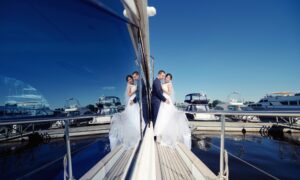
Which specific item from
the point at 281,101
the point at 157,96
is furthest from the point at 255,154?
the point at 281,101

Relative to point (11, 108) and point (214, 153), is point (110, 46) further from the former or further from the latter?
point (214, 153)

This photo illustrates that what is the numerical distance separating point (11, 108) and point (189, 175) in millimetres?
2160

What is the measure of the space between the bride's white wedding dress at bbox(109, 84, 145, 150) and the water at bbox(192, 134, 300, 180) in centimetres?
392

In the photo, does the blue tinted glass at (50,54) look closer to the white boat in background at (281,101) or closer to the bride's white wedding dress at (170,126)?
the bride's white wedding dress at (170,126)

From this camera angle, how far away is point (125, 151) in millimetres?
1211

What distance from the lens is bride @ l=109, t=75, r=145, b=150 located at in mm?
1217

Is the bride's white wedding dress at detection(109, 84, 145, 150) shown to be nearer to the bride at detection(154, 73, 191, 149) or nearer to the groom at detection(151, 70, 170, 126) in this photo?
the bride at detection(154, 73, 191, 149)

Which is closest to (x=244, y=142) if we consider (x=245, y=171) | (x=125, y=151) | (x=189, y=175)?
(x=245, y=171)

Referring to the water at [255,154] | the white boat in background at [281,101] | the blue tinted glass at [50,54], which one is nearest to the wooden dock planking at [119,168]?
the blue tinted glass at [50,54]

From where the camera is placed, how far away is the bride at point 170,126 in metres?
3.52

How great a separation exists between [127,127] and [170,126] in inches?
83.5

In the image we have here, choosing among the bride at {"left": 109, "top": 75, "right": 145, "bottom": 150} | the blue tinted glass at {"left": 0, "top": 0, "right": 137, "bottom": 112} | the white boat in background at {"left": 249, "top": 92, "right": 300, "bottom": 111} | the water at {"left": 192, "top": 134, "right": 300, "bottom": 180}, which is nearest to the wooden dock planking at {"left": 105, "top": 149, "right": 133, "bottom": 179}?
the bride at {"left": 109, "top": 75, "right": 145, "bottom": 150}

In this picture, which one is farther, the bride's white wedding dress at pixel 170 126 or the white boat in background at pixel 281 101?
the white boat in background at pixel 281 101

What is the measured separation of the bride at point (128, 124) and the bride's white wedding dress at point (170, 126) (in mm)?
1879
